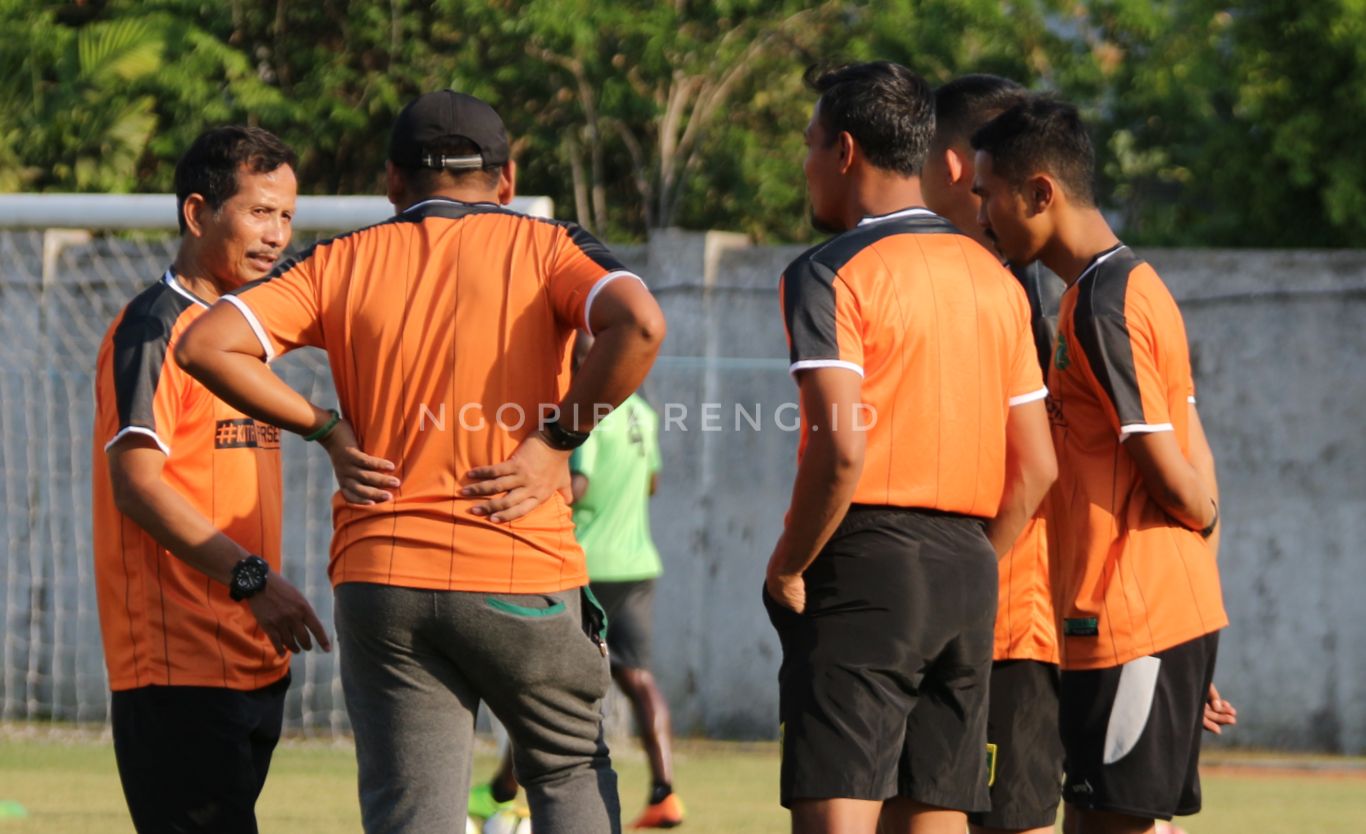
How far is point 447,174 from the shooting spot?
4.06 metres

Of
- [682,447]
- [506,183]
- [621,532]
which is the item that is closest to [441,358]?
[506,183]

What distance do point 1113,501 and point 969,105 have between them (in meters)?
1.17

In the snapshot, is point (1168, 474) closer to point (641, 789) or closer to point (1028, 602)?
point (1028, 602)

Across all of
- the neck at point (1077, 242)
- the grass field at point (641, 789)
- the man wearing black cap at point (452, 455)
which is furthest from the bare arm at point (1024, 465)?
the grass field at point (641, 789)

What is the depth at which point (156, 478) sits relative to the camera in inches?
171

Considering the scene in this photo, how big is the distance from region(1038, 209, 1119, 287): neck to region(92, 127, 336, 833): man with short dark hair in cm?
203

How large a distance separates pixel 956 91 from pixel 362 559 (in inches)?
84.2

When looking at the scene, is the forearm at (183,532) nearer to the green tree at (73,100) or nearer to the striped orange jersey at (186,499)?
the striped orange jersey at (186,499)

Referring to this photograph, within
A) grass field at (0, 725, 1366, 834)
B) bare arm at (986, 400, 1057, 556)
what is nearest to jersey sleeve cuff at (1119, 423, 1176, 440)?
bare arm at (986, 400, 1057, 556)

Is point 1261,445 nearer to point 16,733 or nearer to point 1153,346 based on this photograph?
point 1153,346

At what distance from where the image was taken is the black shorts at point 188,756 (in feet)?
14.3

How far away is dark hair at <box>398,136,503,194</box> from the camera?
13.3 feet

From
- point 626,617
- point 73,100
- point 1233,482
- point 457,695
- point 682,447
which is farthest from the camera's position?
point 73,100

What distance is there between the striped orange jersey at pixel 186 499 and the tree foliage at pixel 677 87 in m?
11.1
